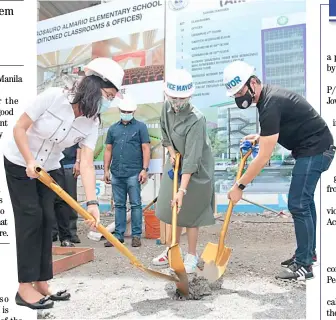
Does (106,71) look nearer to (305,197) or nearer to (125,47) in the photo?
(305,197)

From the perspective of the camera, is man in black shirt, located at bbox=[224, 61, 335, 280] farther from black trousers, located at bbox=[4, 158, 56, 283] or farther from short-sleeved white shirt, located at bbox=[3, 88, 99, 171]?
black trousers, located at bbox=[4, 158, 56, 283]

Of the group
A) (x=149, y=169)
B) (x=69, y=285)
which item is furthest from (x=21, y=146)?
(x=149, y=169)

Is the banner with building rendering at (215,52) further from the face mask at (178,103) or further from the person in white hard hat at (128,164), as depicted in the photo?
the face mask at (178,103)

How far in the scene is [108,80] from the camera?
79.4 inches

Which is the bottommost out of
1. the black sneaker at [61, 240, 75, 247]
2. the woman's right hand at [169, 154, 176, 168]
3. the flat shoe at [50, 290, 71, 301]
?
the flat shoe at [50, 290, 71, 301]

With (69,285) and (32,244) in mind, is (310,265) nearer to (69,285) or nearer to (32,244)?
(69,285)

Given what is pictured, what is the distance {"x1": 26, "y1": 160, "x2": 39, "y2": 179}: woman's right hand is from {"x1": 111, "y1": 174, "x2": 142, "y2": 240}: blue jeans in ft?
6.29

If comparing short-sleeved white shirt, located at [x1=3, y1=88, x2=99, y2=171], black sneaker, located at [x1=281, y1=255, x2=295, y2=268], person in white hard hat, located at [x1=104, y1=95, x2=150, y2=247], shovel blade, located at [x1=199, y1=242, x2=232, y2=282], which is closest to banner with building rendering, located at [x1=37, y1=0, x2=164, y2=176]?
person in white hard hat, located at [x1=104, y1=95, x2=150, y2=247]

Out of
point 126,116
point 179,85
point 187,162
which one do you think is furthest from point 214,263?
point 126,116

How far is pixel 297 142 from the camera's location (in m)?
2.66

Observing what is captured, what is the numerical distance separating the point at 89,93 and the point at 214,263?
1403 mm

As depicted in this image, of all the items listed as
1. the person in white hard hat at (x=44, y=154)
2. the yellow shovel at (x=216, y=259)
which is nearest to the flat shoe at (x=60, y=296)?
the person in white hard hat at (x=44, y=154)

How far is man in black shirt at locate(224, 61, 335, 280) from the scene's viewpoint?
2480mm

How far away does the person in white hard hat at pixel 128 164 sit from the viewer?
389 centimetres
